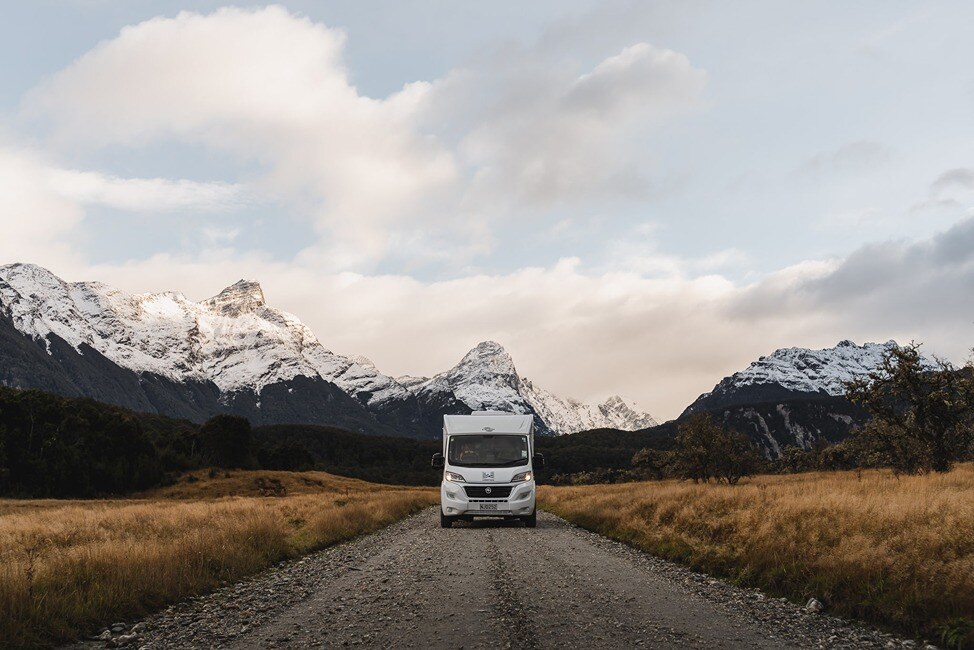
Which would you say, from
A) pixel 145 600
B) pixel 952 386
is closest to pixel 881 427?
pixel 952 386

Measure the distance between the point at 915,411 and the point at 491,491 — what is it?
27.1 m

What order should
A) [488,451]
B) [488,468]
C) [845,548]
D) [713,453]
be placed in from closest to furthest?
[845,548] < [488,468] < [488,451] < [713,453]

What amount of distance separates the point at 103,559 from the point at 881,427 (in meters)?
41.0

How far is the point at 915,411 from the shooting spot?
3684cm

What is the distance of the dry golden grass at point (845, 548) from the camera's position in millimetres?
8914

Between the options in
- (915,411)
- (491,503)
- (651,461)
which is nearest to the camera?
(491,503)

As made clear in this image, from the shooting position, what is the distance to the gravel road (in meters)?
7.88

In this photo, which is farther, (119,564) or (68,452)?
(68,452)

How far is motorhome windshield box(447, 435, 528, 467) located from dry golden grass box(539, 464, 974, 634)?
17.4ft

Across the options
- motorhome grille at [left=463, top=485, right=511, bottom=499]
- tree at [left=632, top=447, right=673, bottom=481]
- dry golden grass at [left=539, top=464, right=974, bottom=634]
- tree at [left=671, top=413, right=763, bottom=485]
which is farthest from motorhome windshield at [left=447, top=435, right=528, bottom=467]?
tree at [left=632, top=447, right=673, bottom=481]

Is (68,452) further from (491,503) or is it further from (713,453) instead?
(491,503)

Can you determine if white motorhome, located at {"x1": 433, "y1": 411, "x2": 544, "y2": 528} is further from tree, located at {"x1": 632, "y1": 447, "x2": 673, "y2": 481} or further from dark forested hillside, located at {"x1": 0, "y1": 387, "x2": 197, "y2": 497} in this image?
dark forested hillside, located at {"x1": 0, "y1": 387, "x2": 197, "y2": 497}

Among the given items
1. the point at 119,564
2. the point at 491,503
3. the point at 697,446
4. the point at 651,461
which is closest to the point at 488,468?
the point at 491,503

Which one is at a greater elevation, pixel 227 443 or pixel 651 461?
pixel 227 443
